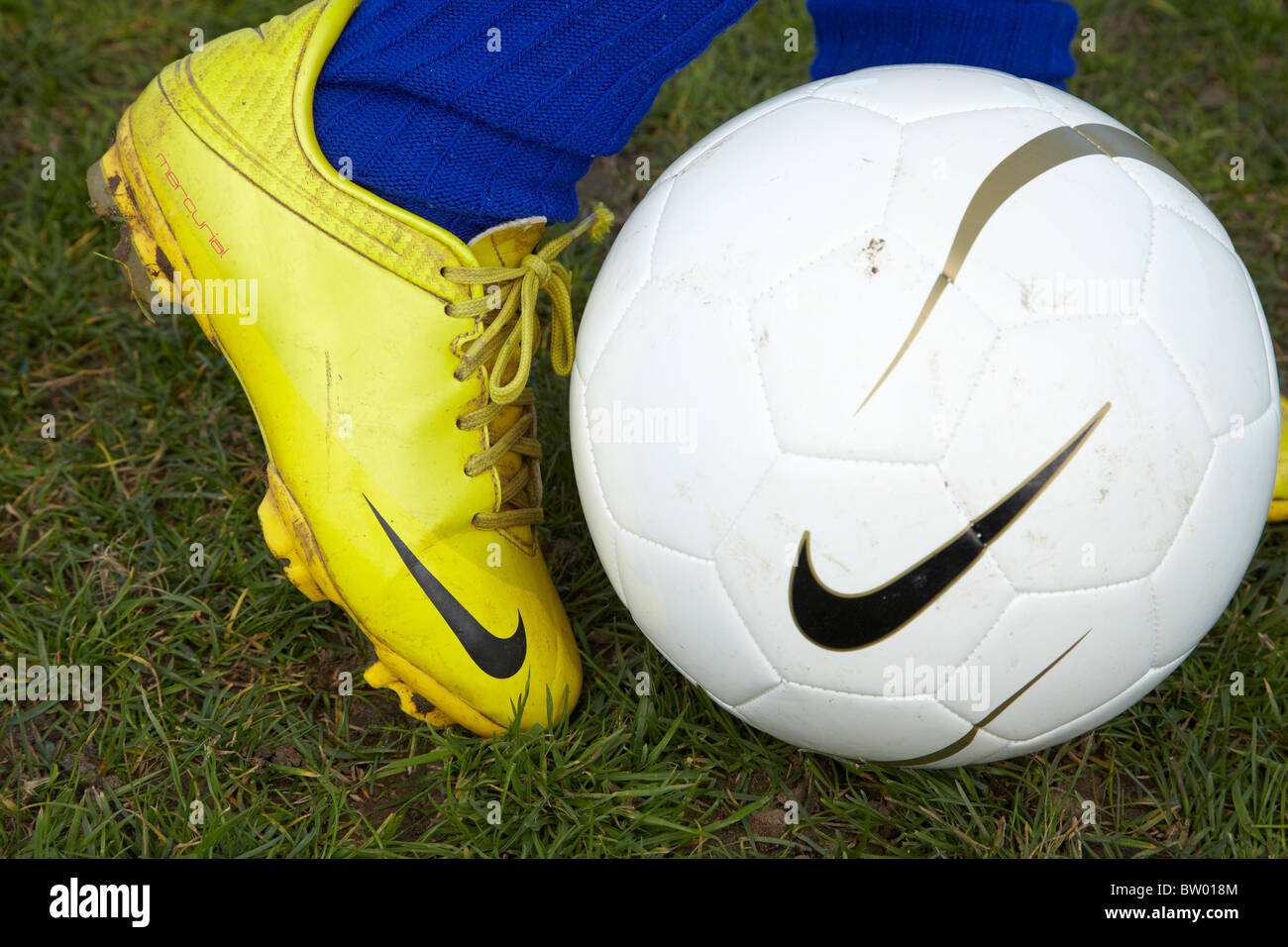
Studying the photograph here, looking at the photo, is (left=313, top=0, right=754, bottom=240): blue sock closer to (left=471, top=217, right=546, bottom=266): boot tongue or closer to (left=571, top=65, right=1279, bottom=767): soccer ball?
(left=471, top=217, right=546, bottom=266): boot tongue

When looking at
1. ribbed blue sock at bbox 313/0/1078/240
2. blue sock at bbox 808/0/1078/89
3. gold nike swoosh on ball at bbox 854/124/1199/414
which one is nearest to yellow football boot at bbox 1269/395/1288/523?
gold nike swoosh on ball at bbox 854/124/1199/414

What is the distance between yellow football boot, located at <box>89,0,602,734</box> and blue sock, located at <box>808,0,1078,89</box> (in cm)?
80

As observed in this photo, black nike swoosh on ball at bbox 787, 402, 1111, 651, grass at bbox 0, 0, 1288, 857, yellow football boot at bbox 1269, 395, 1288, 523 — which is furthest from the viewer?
yellow football boot at bbox 1269, 395, 1288, 523

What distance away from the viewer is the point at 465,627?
1.89m

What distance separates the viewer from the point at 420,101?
1.89m

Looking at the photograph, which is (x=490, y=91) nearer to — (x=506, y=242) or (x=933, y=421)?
(x=506, y=242)

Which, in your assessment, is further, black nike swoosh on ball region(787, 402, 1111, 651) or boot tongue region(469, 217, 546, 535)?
boot tongue region(469, 217, 546, 535)

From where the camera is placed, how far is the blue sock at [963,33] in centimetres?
215

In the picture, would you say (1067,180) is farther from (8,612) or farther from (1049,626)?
(8,612)

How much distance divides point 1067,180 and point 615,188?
1606 mm

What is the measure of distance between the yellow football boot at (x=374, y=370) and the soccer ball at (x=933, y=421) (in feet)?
1.02

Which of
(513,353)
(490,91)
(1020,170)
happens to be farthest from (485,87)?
(1020,170)

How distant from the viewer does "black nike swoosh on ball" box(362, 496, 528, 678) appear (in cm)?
187

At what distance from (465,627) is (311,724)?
14.4 inches
